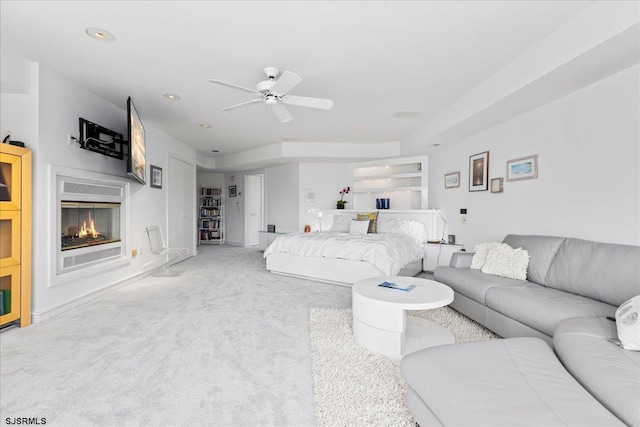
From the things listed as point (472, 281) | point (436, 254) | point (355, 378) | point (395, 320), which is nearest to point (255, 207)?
point (436, 254)

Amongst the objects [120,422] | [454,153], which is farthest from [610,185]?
[120,422]

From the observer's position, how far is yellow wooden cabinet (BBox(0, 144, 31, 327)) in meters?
2.69

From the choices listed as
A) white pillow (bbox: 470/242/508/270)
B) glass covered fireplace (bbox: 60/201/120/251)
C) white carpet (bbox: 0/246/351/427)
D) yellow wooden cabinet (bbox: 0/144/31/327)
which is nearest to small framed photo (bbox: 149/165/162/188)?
glass covered fireplace (bbox: 60/201/120/251)

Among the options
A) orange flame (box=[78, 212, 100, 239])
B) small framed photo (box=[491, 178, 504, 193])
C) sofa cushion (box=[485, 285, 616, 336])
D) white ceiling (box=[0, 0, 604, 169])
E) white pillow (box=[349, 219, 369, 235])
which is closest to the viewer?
sofa cushion (box=[485, 285, 616, 336])

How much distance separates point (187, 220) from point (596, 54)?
681cm

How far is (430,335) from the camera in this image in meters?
2.44

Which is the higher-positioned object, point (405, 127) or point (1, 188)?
point (405, 127)

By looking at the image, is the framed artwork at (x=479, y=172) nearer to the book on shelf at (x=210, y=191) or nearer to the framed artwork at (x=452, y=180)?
the framed artwork at (x=452, y=180)

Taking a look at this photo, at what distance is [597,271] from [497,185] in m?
1.87

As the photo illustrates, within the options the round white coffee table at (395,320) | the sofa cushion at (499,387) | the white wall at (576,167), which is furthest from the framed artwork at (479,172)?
the sofa cushion at (499,387)

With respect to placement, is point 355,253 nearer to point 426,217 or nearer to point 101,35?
point 426,217

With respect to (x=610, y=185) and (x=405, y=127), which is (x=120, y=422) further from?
(x=405, y=127)

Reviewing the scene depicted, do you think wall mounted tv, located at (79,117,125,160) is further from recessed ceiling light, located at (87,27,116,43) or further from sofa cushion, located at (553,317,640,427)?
sofa cushion, located at (553,317,640,427)

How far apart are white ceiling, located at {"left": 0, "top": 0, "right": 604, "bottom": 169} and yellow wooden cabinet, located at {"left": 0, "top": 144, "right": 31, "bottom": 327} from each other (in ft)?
3.32
